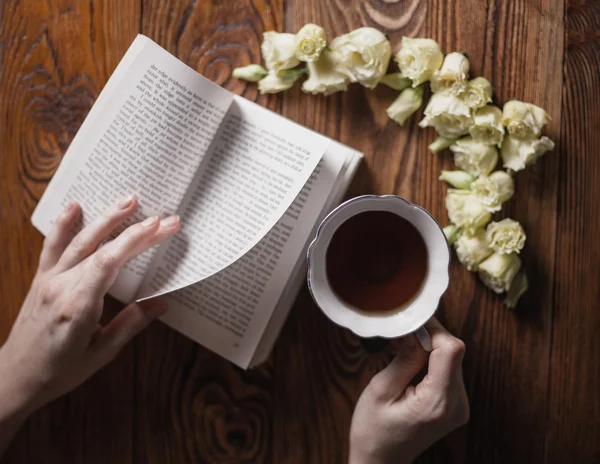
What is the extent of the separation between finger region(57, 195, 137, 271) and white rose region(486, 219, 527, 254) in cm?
46

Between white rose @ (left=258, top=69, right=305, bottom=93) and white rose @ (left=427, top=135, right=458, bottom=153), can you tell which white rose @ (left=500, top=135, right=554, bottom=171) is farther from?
white rose @ (left=258, top=69, right=305, bottom=93)

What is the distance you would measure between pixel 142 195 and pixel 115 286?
5.1 inches

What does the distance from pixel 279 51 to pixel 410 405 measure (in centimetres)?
46

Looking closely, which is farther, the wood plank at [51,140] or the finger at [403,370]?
the wood plank at [51,140]

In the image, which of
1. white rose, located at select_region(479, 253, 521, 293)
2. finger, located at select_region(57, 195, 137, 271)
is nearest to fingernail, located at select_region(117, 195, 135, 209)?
finger, located at select_region(57, 195, 137, 271)

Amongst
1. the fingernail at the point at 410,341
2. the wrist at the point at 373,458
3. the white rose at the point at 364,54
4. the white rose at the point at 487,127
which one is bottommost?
the wrist at the point at 373,458

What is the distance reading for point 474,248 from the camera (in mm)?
742

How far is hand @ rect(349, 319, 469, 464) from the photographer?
0.65 metres

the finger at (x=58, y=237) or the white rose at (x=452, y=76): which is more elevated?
the white rose at (x=452, y=76)

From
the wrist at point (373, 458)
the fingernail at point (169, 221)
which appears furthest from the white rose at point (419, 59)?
the wrist at point (373, 458)

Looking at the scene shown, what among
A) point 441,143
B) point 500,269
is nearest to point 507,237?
point 500,269

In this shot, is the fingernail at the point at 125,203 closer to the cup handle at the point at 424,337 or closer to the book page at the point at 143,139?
the book page at the point at 143,139

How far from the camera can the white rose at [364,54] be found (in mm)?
731

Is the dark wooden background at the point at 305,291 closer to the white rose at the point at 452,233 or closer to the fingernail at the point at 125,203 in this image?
the white rose at the point at 452,233
